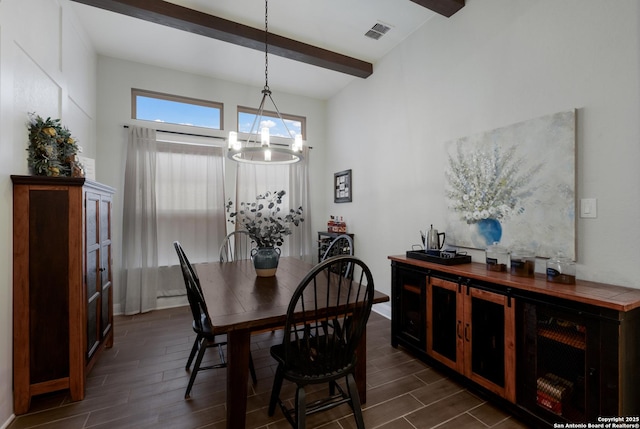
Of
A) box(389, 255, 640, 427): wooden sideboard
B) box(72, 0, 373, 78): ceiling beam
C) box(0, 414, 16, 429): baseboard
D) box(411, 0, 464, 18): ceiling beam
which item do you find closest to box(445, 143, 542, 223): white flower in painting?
box(389, 255, 640, 427): wooden sideboard

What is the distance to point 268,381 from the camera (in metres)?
2.16

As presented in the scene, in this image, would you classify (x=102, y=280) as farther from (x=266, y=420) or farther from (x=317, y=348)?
(x=317, y=348)

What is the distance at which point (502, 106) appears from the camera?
7.52ft

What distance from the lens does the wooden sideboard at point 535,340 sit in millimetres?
1393

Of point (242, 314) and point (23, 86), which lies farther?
point (23, 86)

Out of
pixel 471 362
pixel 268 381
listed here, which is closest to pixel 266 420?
pixel 268 381

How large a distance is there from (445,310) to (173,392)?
2.13 meters

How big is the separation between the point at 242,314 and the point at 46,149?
76.1 inches

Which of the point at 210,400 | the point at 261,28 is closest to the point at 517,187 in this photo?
the point at 210,400

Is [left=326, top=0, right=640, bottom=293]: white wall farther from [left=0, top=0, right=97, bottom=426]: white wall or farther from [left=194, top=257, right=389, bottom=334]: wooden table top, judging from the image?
[left=0, top=0, right=97, bottom=426]: white wall

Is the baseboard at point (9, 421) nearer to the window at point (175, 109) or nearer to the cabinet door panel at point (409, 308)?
the cabinet door panel at point (409, 308)

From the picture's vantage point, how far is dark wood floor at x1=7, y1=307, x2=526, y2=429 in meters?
1.73

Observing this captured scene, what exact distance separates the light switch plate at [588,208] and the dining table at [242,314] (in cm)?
142

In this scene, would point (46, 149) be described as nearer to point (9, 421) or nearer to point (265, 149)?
point (265, 149)
